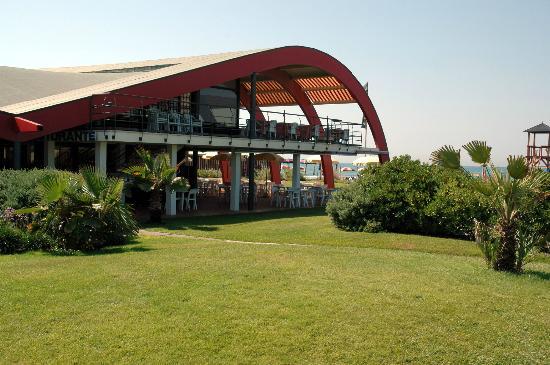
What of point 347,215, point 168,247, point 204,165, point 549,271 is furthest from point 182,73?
point 204,165

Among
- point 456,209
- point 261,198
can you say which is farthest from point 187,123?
point 456,209

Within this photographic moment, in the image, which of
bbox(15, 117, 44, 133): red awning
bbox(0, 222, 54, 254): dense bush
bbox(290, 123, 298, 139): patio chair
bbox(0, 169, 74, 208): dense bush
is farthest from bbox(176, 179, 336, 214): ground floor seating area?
bbox(0, 222, 54, 254): dense bush

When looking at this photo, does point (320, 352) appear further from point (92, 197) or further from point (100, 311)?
point (92, 197)

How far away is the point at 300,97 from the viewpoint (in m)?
32.8

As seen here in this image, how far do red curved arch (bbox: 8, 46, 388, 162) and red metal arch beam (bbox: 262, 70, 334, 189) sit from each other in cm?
296

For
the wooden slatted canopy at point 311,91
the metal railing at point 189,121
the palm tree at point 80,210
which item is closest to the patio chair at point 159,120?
the metal railing at point 189,121

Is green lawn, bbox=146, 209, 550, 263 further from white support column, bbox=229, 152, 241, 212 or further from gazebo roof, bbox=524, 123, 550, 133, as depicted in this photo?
gazebo roof, bbox=524, 123, 550, 133

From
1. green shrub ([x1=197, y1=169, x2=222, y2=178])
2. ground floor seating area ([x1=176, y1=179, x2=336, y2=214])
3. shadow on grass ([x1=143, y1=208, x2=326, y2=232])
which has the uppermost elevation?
green shrub ([x1=197, y1=169, x2=222, y2=178])

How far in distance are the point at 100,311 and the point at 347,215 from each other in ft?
31.9

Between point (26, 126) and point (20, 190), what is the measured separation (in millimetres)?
3464

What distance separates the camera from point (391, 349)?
613cm

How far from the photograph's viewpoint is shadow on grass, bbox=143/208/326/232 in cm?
1662

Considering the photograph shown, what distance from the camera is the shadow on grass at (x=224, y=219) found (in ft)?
54.5

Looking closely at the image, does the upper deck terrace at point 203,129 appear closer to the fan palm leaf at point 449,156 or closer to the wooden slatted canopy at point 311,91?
the wooden slatted canopy at point 311,91
